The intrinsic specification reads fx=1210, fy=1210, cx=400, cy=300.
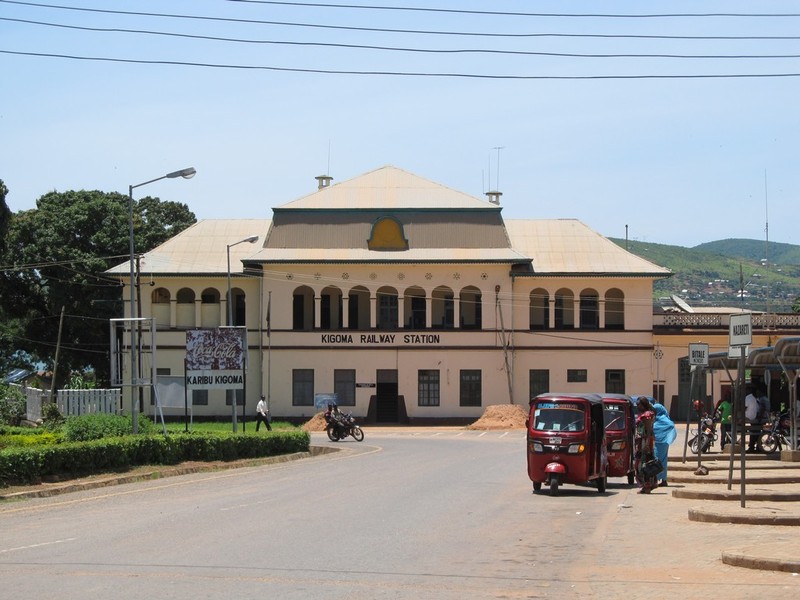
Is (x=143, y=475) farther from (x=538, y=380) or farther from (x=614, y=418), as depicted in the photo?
(x=538, y=380)

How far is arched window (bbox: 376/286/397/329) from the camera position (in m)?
64.9

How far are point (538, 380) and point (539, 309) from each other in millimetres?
4082

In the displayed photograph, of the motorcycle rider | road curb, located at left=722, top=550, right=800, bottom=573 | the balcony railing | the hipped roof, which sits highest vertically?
the hipped roof

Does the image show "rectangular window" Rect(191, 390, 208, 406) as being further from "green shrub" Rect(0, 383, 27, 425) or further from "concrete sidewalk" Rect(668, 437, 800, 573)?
"concrete sidewalk" Rect(668, 437, 800, 573)

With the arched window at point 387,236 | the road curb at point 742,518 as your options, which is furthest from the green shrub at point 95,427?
the arched window at point 387,236

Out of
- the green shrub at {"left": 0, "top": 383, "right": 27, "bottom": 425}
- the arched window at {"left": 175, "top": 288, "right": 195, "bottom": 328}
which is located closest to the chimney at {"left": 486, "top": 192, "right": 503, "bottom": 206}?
the arched window at {"left": 175, "top": 288, "right": 195, "bottom": 328}

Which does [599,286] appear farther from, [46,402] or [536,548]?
[536,548]

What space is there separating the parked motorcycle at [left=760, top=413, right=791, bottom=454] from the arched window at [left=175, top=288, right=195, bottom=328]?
3848cm

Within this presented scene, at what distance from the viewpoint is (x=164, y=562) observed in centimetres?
1297

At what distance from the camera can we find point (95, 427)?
30016mm

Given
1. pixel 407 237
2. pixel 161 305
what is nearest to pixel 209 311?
pixel 161 305

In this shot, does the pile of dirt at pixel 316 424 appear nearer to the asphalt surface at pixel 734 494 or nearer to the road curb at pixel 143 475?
the road curb at pixel 143 475

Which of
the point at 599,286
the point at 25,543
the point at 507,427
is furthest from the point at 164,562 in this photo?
the point at 599,286

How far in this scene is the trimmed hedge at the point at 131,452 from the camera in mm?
23328
